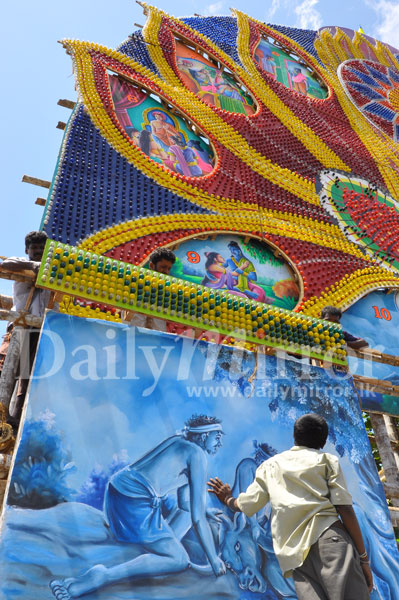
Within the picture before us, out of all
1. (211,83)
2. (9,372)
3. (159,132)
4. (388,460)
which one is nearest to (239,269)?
(159,132)

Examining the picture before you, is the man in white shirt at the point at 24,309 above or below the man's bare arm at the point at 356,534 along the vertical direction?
above

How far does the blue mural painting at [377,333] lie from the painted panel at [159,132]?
3050mm

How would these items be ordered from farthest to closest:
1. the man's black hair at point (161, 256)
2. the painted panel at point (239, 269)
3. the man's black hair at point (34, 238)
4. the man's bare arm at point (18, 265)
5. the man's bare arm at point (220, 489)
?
the painted panel at point (239, 269)
the man's black hair at point (161, 256)
the man's black hair at point (34, 238)
the man's bare arm at point (18, 265)
the man's bare arm at point (220, 489)

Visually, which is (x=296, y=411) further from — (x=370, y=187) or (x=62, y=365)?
(x=370, y=187)

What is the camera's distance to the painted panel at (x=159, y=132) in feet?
24.5

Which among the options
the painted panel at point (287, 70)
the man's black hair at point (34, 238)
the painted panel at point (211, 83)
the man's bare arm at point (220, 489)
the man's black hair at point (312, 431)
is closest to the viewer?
the man's black hair at point (312, 431)

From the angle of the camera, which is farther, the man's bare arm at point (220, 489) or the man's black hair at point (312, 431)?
the man's bare arm at point (220, 489)

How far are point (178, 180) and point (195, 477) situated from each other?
14.7 ft

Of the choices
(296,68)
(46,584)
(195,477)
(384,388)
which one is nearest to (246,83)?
(296,68)

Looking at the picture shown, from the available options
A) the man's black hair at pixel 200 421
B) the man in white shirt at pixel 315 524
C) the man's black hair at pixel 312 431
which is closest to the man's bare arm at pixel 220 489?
the man's black hair at pixel 200 421

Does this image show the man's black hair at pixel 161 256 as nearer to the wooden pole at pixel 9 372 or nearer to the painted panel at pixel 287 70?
the wooden pole at pixel 9 372

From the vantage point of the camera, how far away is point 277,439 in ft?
13.8

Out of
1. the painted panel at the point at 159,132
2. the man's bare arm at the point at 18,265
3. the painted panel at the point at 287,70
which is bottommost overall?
the man's bare arm at the point at 18,265

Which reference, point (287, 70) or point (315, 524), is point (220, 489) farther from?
point (287, 70)
